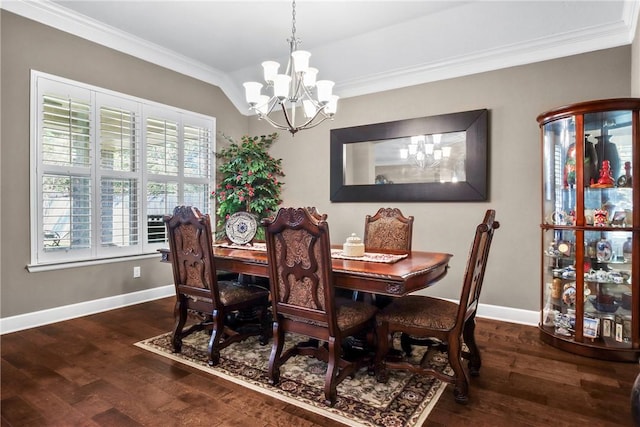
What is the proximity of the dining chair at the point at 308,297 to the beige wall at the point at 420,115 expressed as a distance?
6.58 ft

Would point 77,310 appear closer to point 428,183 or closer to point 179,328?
point 179,328

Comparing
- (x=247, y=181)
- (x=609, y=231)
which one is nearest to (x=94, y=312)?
(x=247, y=181)

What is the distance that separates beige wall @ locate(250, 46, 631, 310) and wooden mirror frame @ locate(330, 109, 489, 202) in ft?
0.28

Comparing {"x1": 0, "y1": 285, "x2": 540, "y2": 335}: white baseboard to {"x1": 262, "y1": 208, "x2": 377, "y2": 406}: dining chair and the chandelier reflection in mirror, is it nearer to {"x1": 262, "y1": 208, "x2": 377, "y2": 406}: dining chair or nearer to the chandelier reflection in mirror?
the chandelier reflection in mirror

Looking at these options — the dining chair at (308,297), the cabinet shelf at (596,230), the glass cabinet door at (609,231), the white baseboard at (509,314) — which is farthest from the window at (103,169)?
the glass cabinet door at (609,231)

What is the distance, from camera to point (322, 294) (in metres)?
2.02

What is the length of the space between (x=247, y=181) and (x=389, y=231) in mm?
2243

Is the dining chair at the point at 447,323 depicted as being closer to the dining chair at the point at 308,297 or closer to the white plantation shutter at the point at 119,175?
the dining chair at the point at 308,297

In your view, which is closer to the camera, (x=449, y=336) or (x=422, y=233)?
(x=449, y=336)

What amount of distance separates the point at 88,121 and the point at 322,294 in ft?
10.5

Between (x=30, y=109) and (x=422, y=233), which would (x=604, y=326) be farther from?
(x=30, y=109)

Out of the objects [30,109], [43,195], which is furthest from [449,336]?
[30,109]

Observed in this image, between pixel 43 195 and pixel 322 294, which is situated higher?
pixel 43 195

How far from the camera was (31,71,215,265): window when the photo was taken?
3.31m
